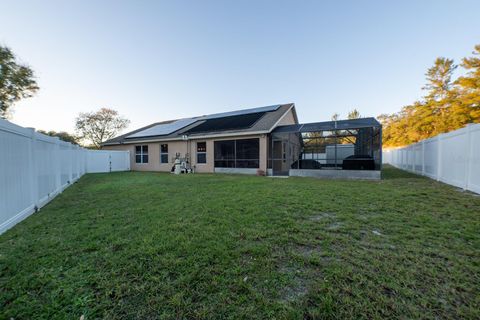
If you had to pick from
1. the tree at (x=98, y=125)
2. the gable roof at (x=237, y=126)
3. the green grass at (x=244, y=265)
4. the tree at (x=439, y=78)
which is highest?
the tree at (x=439, y=78)

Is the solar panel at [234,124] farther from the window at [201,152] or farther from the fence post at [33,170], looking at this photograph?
the fence post at [33,170]

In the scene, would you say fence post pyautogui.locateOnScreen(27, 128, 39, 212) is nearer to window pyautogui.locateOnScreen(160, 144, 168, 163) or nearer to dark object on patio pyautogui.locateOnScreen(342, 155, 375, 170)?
window pyautogui.locateOnScreen(160, 144, 168, 163)

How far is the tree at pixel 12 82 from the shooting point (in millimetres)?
16344

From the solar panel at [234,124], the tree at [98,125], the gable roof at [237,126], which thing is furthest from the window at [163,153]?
the tree at [98,125]

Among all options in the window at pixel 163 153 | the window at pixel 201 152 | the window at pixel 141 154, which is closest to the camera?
the window at pixel 201 152

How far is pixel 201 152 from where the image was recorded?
14.6m

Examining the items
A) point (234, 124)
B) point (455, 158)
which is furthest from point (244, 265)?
point (234, 124)

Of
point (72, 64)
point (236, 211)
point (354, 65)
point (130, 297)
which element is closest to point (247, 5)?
point (354, 65)

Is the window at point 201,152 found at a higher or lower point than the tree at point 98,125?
lower

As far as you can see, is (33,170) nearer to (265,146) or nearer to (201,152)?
(265,146)

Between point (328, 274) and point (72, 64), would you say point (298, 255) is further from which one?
point (72, 64)

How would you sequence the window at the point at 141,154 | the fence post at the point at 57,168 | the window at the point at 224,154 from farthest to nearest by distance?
→ the window at the point at 141,154 → the window at the point at 224,154 → the fence post at the point at 57,168

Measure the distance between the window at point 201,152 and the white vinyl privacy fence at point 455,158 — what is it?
41.4 ft

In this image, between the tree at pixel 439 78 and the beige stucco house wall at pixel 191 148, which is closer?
the beige stucco house wall at pixel 191 148
